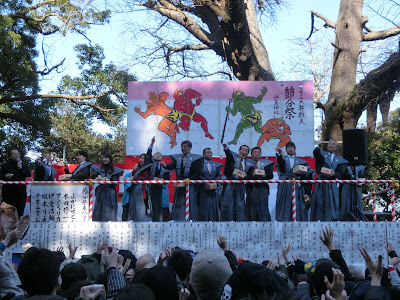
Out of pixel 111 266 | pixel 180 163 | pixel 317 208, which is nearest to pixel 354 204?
pixel 317 208

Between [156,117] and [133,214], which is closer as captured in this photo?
[133,214]

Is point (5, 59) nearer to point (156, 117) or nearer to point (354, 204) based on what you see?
point (156, 117)

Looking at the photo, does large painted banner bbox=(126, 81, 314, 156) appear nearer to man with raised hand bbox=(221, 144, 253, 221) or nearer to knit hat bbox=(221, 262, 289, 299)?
man with raised hand bbox=(221, 144, 253, 221)

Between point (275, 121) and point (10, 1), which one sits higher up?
point (10, 1)

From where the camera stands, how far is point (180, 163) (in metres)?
9.18

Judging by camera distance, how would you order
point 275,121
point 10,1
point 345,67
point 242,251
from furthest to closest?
point 10,1, point 345,67, point 275,121, point 242,251

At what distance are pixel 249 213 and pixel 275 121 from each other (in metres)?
4.20

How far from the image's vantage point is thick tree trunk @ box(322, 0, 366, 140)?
15.0 metres

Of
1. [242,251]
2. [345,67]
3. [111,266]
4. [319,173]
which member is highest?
[345,67]

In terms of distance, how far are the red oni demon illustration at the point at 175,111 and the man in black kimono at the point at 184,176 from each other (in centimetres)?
334

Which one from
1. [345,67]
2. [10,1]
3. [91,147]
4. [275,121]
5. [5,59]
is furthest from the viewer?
[91,147]

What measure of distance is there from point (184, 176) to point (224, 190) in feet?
2.51

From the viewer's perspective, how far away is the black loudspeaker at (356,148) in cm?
819

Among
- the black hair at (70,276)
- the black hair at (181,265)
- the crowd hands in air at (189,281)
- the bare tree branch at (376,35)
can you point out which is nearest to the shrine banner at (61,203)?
the crowd hands in air at (189,281)
